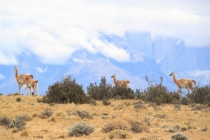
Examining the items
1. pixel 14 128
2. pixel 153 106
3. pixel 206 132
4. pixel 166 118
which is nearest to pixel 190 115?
pixel 166 118

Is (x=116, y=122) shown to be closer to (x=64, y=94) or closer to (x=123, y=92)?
(x=64, y=94)

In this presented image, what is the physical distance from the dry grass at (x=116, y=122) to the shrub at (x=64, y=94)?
1680 mm

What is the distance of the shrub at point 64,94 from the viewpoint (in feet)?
84.7

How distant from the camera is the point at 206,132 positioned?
52.7 ft

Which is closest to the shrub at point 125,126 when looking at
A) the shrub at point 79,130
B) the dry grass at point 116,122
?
the dry grass at point 116,122

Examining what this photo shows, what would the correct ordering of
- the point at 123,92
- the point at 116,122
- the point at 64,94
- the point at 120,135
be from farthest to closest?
the point at 123,92 < the point at 64,94 < the point at 116,122 < the point at 120,135

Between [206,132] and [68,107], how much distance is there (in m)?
8.95

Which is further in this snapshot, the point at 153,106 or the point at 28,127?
the point at 153,106

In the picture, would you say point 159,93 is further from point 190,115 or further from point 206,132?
point 206,132

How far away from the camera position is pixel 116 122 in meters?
15.3

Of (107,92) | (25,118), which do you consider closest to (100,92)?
(107,92)

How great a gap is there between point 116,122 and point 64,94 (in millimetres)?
10775

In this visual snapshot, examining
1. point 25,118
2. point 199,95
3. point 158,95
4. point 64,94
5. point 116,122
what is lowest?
point 116,122

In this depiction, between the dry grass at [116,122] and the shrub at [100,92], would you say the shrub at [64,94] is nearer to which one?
the dry grass at [116,122]
